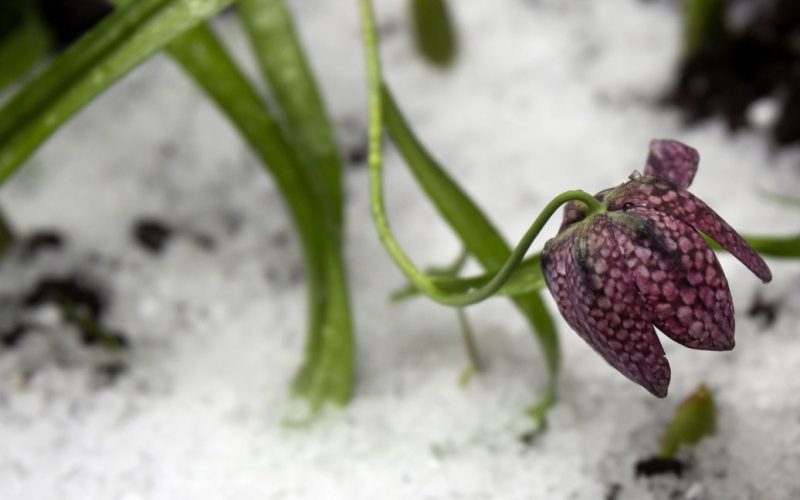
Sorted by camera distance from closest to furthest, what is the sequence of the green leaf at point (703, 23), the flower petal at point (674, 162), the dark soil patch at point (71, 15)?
the flower petal at point (674, 162) → the green leaf at point (703, 23) → the dark soil patch at point (71, 15)

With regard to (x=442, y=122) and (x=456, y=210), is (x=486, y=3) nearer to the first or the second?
(x=442, y=122)

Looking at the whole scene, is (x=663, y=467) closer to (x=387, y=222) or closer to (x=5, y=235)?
(x=387, y=222)

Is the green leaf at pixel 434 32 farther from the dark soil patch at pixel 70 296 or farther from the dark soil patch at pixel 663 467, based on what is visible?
the dark soil patch at pixel 663 467

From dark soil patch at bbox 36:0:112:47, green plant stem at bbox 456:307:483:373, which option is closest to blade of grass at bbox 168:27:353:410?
green plant stem at bbox 456:307:483:373

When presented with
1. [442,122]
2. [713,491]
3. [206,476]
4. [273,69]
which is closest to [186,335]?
[206,476]

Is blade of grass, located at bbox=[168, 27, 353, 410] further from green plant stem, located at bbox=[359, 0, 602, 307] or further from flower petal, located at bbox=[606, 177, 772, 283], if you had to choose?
flower petal, located at bbox=[606, 177, 772, 283]

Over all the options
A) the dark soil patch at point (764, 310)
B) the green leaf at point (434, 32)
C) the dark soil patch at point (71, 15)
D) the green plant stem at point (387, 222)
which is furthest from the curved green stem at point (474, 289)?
the dark soil patch at point (71, 15)
